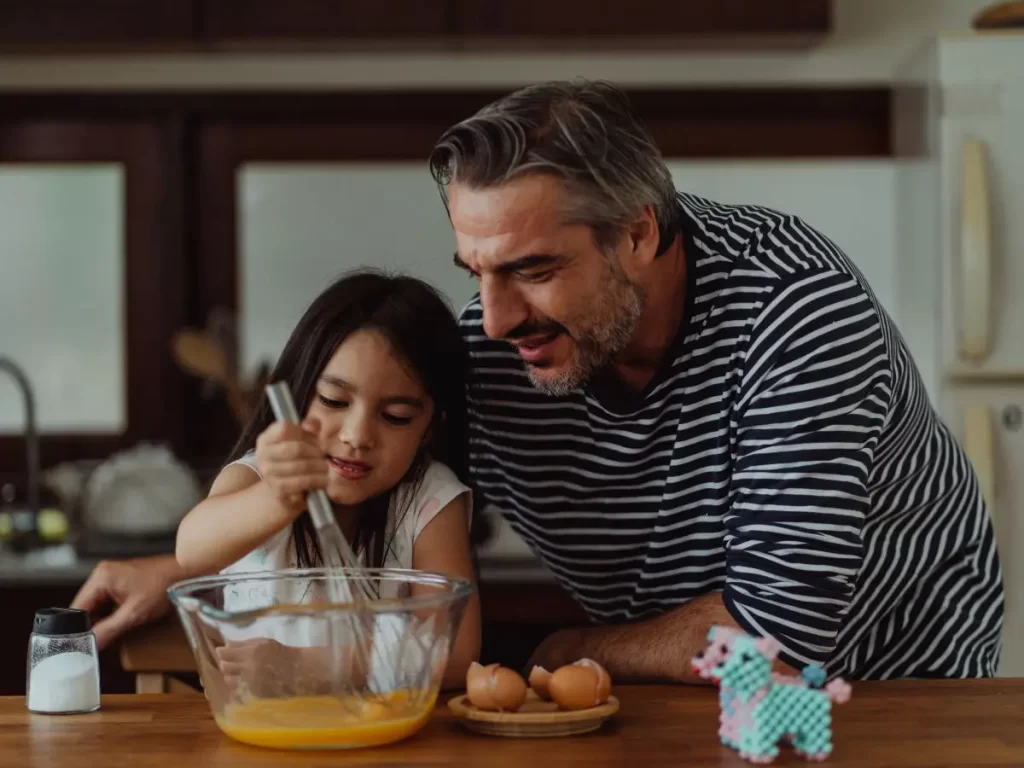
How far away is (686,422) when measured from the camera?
150 centimetres

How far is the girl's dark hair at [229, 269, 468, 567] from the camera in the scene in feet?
4.99

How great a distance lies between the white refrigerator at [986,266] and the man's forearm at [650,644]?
1376 mm

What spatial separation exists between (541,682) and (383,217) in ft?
6.97

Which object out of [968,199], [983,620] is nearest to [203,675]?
[983,620]

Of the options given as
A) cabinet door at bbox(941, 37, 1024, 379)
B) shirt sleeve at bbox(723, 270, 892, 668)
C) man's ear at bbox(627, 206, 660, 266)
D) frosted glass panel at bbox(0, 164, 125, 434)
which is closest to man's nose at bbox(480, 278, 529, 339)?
man's ear at bbox(627, 206, 660, 266)

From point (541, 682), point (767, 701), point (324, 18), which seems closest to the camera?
point (767, 701)

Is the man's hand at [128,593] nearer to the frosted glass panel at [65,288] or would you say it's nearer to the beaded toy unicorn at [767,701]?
the beaded toy unicorn at [767,701]

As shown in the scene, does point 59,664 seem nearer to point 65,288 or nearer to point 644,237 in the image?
point 644,237

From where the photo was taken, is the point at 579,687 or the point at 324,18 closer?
the point at 579,687

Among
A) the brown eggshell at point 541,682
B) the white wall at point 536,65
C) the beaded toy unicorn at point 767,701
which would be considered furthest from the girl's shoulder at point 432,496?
the white wall at point 536,65

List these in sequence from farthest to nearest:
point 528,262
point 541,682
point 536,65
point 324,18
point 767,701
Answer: point 536,65 → point 324,18 → point 528,262 → point 541,682 → point 767,701

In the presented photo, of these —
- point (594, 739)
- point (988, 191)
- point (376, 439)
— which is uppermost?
point (988, 191)

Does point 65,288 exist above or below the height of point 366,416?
above

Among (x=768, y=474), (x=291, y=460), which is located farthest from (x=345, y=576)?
(x=768, y=474)
